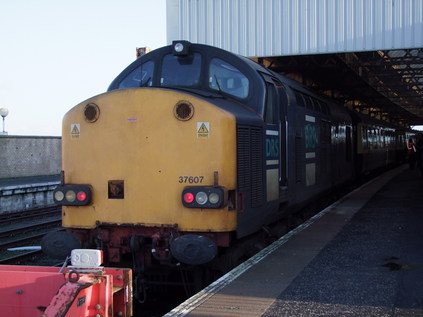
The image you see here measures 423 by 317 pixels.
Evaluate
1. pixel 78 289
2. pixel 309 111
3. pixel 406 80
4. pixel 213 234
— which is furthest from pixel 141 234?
pixel 406 80

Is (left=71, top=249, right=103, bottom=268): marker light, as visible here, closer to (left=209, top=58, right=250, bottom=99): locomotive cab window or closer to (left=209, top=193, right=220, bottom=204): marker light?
(left=209, top=193, right=220, bottom=204): marker light

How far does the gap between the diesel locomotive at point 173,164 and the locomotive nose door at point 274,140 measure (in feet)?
0.14

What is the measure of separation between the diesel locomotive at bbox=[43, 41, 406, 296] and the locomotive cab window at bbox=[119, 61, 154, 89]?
0.04 m

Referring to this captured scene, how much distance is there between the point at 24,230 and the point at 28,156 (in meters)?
18.7

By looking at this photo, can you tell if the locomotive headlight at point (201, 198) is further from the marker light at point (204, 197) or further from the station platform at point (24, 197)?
the station platform at point (24, 197)

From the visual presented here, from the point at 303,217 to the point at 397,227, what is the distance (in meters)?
2.21

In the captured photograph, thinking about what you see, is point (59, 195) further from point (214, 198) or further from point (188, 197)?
point (214, 198)

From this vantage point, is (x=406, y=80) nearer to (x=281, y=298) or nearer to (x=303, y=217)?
(x=303, y=217)

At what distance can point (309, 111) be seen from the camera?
10.3m

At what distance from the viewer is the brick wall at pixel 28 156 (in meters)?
29.3

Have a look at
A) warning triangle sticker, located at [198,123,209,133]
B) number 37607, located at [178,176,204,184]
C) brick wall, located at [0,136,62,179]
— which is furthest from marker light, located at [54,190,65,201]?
brick wall, located at [0,136,62,179]

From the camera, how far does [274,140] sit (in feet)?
25.4

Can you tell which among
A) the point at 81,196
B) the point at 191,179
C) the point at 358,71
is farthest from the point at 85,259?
the point at 358,71

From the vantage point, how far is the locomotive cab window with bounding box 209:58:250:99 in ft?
23.8
